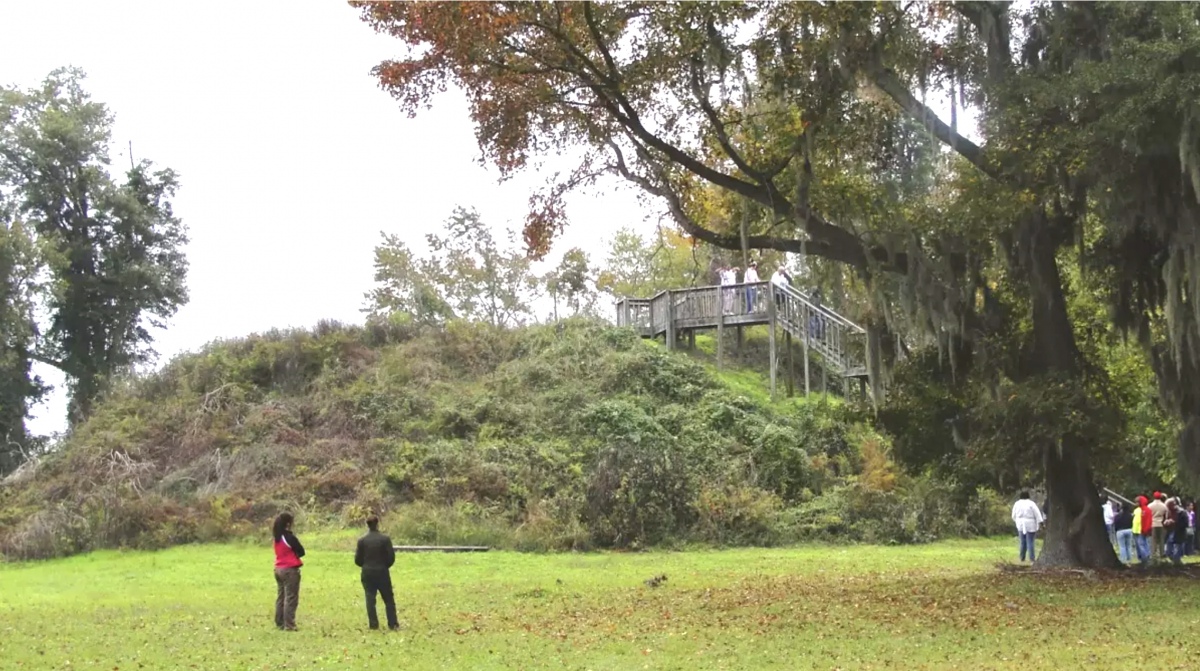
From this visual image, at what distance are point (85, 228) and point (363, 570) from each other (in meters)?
32.3

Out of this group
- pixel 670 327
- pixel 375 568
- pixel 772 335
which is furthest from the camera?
pixel 670 327

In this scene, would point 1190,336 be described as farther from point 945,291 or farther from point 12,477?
point 12,477

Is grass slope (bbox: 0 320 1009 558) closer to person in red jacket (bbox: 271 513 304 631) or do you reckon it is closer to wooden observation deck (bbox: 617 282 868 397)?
wooden observation deck (bbox: 617 282 868 397)

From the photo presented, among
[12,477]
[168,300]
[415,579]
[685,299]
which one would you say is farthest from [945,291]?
[168,300]

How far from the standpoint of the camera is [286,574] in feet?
41.8

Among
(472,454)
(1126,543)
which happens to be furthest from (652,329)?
(1126,543)

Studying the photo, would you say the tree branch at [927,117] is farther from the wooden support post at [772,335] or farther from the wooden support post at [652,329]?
A: the wooden support post at [652,329]

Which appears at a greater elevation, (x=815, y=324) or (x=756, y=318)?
(x=756, y=318)

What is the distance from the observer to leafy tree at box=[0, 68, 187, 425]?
38969 millimetres

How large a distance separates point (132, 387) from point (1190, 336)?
29.0 meters

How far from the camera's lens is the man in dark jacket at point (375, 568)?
1248 cm

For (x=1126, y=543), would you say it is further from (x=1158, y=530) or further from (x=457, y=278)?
(x=457, y=278)

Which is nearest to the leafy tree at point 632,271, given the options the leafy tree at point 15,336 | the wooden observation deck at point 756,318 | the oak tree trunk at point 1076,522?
the wooden observation deck at point 756,318

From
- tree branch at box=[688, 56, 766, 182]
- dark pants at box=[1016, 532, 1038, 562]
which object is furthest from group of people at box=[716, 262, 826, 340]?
tree branch at box=[688, 56, 766, 182]
